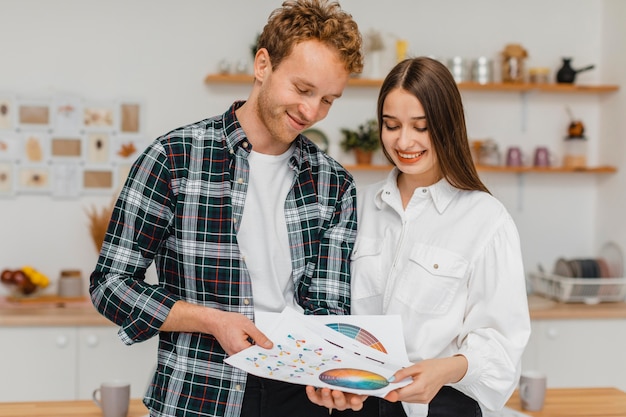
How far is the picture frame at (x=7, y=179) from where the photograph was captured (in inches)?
161

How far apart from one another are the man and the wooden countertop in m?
0.42

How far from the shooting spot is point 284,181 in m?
1.87

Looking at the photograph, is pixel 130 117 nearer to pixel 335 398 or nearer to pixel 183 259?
pixel 183 259

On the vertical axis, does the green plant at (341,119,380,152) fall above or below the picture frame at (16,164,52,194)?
above

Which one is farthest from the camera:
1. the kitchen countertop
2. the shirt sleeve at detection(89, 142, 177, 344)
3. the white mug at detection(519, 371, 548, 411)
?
the kitchen countertop

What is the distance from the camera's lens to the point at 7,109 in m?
4.08

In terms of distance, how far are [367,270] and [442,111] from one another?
40 cm

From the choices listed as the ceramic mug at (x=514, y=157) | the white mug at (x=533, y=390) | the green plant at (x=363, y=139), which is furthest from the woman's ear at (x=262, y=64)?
the ceramic mug at (x=514, y=157)

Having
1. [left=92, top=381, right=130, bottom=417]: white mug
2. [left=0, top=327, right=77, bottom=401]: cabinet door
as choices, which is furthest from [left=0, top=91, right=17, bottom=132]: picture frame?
[left=92, top=381, right=130, bottom=417]: white mug

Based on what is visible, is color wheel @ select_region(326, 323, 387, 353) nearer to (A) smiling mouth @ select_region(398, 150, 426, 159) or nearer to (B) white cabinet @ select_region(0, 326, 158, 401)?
(A) smiling mouth @ select_region(398, 150, 426, 159)

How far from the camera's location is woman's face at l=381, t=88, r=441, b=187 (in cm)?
182

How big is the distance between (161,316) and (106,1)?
2856 millimetres

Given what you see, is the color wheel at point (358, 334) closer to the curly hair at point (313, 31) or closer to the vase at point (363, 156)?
the curly hair at point (313, 31)

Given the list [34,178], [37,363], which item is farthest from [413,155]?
[34,178]
